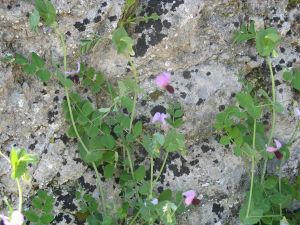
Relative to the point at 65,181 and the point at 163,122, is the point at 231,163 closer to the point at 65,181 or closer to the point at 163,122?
the point at 163,122

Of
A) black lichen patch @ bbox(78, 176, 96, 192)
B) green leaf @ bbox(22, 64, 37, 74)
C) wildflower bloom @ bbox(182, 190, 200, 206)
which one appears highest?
green leaf @ bbox(22, 64, 37, 74)

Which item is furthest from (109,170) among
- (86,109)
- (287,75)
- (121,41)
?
(287,75)

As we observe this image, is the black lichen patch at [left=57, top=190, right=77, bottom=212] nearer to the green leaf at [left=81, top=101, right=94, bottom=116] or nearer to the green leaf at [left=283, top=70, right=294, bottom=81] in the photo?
the green leaf at [left=81, top=101, right=94, bottom=116]

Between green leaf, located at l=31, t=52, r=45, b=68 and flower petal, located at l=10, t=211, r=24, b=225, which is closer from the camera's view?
flower petal, located at l=10, t=211, r=24, b=225

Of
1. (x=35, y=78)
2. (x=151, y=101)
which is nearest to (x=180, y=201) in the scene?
(x=151, y=101)

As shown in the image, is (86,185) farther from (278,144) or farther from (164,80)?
(278,144)

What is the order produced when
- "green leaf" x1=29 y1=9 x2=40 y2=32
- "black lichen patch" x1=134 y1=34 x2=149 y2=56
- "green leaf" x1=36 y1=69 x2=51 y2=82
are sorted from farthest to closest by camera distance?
1. "black lichen patch" x1=134 y1=34 x2=149 y2=56
2. "green leaf" x1=36 y1=69 x2=51 y2=82
3. "green leaf" x1=29 y1=9 x2=40 y2=32

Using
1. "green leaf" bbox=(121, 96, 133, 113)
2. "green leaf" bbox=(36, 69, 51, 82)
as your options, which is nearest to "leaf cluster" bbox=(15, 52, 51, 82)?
"green leaf" bbox=(36, 69, 51, 82)

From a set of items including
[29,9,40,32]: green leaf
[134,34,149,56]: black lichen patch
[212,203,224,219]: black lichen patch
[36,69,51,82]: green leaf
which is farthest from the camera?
[212,203,224,219]: black lichen patch
